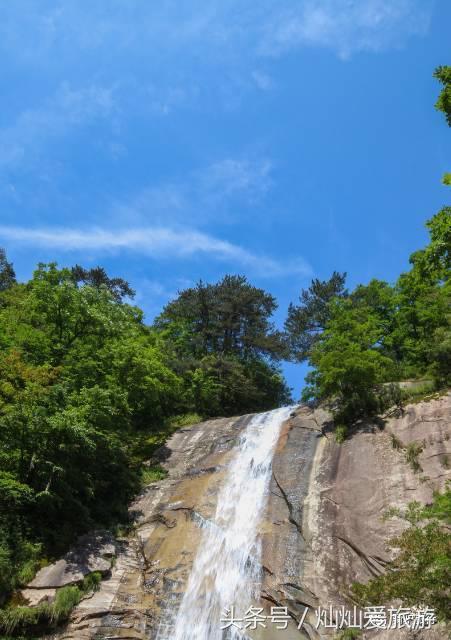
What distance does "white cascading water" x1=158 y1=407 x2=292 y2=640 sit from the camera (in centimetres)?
1265

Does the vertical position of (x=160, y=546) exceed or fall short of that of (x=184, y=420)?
it falls short

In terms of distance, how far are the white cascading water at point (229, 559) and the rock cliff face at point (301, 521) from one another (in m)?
0.35

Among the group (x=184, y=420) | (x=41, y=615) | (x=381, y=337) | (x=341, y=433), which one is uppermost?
(x=381, y=337)

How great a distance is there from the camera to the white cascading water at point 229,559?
41.5ft

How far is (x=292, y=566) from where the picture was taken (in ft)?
44.1

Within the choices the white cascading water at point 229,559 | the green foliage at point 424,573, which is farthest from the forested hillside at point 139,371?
the green foliage at point 424,573

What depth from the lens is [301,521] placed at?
14.9 metres

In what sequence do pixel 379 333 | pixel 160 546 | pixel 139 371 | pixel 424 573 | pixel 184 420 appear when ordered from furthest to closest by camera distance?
pixel 379 333 < pixel 184 420 < pixel 139 371 < pixel 160 546 < pixel 424 573

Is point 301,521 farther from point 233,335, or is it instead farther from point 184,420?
point 233,335

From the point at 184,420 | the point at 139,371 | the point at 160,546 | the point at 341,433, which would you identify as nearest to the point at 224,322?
the point at 184,420

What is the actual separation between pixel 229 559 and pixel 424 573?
6.67m

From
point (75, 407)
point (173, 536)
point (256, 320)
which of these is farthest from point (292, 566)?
point (256, 320)

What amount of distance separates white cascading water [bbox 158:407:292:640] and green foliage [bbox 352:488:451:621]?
13.4 feet

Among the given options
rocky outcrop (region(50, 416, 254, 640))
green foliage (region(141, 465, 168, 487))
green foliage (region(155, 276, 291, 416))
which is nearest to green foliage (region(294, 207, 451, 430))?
green foliage (region(155, 276, 291, 416))
